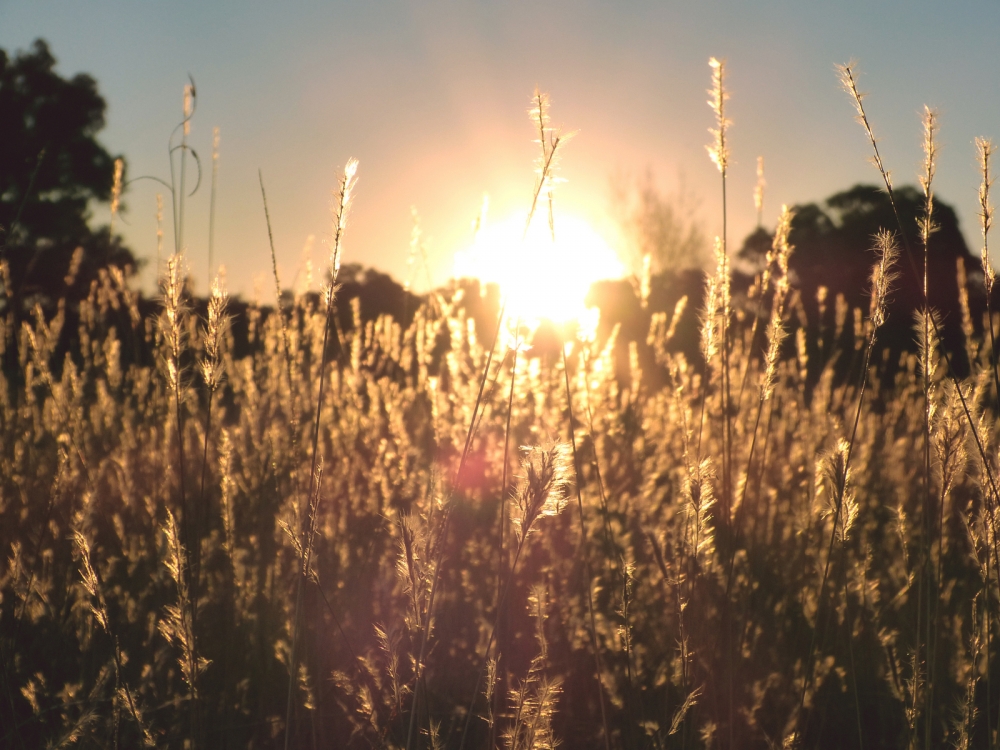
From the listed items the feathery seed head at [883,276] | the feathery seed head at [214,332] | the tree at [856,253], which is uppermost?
the tree at [856,253]

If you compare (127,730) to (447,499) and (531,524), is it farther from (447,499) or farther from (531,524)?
(531,524)

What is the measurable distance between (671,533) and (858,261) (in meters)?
13.2

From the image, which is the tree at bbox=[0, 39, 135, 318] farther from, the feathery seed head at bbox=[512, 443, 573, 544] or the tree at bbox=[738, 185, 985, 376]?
the tree at bbox=[738, 185, 985, 376]

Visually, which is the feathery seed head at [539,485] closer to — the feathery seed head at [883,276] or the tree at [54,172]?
the feathery seed head at [883,276]

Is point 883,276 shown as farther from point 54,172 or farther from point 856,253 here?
point 856,253

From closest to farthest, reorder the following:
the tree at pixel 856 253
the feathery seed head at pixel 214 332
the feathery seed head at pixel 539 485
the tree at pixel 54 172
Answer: the feathery seed head at pixel 539 485
the feathery seed head at pixel 214 332
the tree at pixel 54 172
the tree at pixel 856 253

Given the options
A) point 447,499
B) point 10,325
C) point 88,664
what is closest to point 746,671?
point 447,499

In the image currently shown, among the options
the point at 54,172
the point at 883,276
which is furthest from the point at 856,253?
the point at 883,276

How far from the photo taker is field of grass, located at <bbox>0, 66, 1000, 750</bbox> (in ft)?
3.85

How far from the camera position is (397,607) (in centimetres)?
203

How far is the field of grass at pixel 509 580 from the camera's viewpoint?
3.85 feet

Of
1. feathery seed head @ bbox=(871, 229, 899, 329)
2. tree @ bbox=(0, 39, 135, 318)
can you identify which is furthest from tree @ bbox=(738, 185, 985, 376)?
feathery seed head @ bbox=(871, 229, 899, 329)

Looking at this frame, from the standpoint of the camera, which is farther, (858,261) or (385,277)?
Answer: (858,261)

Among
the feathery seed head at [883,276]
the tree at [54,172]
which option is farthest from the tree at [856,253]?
the feathery seed head at [883,276]
